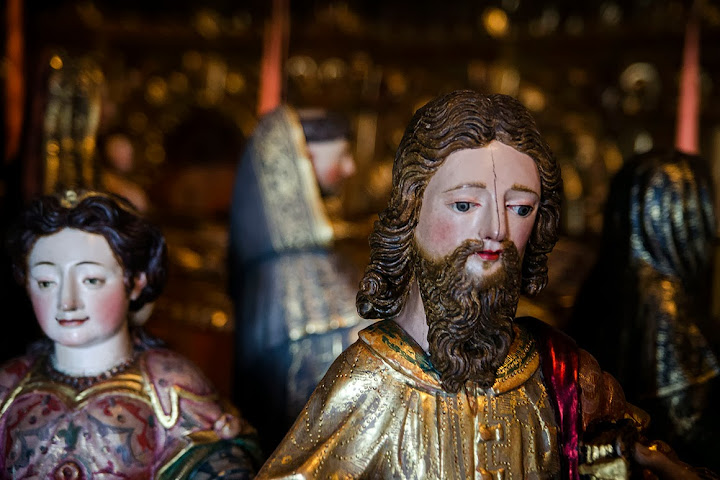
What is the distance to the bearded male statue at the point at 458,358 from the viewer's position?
199 cm

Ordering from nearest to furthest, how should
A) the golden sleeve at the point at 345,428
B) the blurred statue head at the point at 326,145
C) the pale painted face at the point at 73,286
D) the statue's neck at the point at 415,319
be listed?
the golden sleeve at the point at 345,428, the statue's neck at the point at 415,319, the pale painted face at the point at 73,286, the blurred statue head at the point at 326,145

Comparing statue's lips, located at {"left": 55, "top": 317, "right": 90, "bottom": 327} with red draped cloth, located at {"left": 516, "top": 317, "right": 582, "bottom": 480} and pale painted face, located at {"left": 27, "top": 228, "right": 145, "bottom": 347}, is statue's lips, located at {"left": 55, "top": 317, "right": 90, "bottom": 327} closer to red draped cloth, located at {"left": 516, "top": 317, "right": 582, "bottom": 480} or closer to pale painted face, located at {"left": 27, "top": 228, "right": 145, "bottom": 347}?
pale painted face, located at {"left": 27, "top": 228, "right": 145, "bottom": 347}

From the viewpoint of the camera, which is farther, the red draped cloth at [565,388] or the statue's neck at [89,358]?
the statue's neck at [89,358]

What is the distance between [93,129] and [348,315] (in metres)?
1.16

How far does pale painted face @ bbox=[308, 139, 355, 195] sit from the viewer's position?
3.54 m

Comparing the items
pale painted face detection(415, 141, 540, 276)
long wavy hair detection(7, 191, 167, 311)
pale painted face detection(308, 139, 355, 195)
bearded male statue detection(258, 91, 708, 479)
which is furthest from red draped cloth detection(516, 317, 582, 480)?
pale painted face detection(308, 139, 355, 195)

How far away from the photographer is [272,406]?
3160 millimetres

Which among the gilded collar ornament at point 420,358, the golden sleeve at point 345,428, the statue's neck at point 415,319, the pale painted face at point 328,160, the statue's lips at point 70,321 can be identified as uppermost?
the pale painted face at point 328,160

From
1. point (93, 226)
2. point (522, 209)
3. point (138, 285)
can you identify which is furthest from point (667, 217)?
point (93, 226)

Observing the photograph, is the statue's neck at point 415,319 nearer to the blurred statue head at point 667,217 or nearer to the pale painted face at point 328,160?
the blurred statue head at point 667,217

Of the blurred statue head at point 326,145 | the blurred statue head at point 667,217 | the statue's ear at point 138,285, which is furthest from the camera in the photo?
the blurred statue head at point 326,145

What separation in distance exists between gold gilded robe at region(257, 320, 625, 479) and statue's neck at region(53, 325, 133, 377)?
68 cm

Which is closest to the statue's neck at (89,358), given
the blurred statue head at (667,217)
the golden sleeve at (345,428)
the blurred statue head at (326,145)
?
the golden sleeve at (345,428)

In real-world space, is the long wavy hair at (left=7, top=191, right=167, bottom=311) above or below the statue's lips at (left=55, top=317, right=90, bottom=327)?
above
